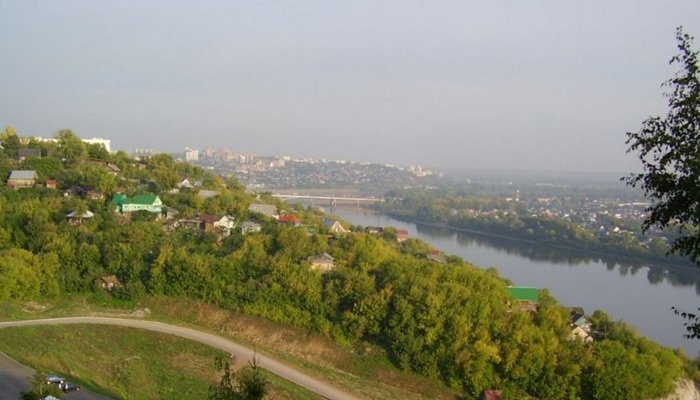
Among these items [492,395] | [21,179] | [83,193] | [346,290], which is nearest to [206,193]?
[83,193]

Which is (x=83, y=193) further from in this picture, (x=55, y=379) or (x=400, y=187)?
(x=400, y=187)

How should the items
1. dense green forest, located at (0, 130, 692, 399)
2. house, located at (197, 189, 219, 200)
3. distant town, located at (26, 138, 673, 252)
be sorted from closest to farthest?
dense green forest, located at (0, 130, 692, 399), house, located at (197, 189, 219, 200), distant town, located at (26, 138, 673, 252)

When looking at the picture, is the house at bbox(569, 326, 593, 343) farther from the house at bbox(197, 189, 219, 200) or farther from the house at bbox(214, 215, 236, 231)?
the house at bbox(197, 189, 219, 200)

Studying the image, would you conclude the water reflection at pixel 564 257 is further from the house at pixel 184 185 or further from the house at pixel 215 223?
the house at pixel 215 223

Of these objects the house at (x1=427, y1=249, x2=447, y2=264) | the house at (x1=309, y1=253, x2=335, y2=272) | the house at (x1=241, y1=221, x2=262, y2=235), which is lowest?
the house at (x1=427, y1=249, x2=447, y2=264)

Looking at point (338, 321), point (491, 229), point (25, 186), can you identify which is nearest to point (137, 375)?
point (338, 321)

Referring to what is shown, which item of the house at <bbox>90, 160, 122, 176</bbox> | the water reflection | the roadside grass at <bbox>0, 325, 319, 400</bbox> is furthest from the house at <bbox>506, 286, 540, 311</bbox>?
the water reflection

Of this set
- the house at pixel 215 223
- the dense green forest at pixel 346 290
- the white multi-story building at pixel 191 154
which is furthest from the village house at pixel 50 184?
the white multi-story building at pixel 191 154
